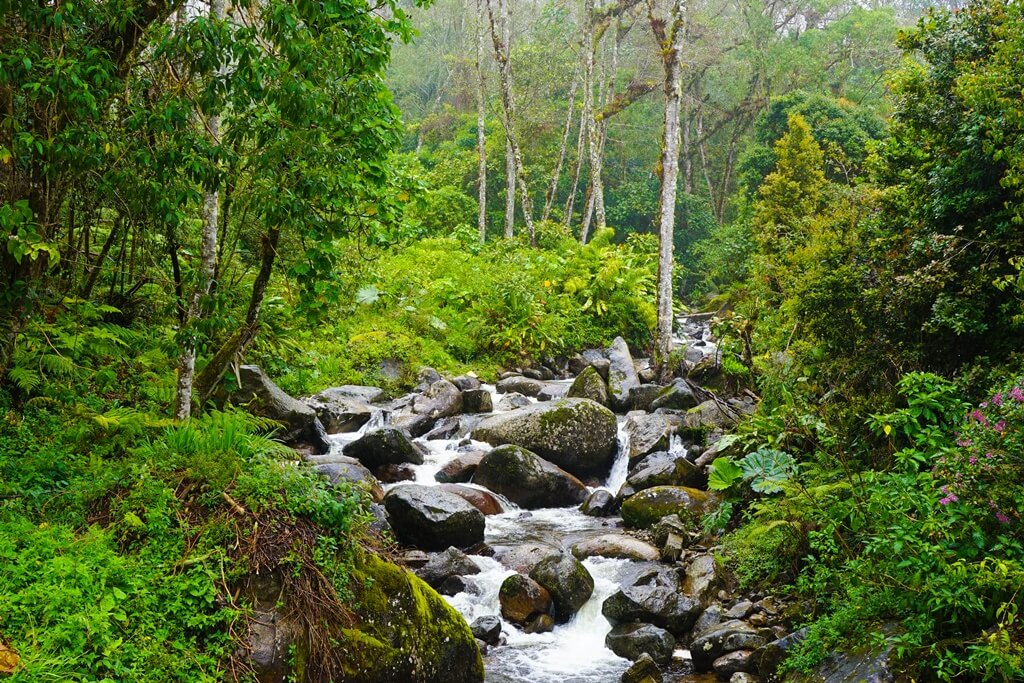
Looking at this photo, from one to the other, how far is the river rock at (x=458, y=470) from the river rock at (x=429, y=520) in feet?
7.55

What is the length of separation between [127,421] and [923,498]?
6.61m

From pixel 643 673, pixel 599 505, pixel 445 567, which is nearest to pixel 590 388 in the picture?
pixel 599 505

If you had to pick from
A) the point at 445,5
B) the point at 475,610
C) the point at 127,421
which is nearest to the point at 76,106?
the point at 127,421

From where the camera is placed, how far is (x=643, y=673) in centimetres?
722

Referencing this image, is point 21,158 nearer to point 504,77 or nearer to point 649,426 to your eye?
point 649,426

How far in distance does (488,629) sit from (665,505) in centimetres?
376

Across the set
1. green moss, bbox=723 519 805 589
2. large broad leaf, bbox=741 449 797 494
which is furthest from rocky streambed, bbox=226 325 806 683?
large broad leaf, bbox=741 449 797 494

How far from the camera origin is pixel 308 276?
6.71 m

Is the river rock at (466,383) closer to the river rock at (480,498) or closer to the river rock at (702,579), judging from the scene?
the river rock at (480,498)

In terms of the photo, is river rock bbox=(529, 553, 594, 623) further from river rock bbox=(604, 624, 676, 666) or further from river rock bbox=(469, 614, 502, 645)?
river rock bbox=(469, 614, 502, 645)

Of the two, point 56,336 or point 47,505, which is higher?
point 56,336

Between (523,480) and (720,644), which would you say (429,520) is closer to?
(523,480)

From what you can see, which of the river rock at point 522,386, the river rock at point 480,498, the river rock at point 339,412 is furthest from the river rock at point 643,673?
the river rock at point 522,386

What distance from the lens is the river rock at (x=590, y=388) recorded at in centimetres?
1581
